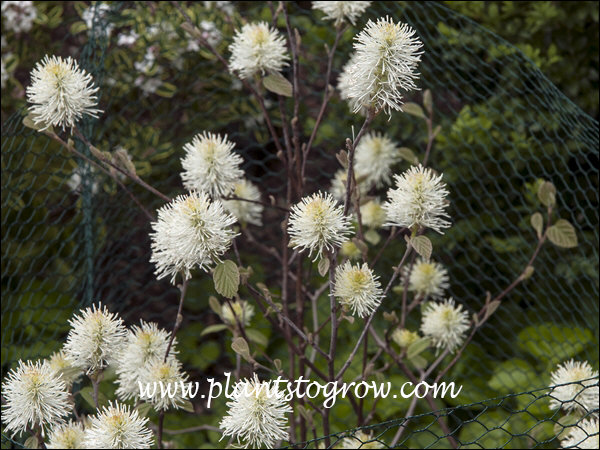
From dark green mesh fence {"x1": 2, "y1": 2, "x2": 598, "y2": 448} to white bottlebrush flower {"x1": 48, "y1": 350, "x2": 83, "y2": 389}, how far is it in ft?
1.63

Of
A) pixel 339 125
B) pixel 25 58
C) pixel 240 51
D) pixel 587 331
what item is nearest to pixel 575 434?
pixel 587 331

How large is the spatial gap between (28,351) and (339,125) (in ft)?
3.13

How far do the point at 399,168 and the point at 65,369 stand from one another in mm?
1175

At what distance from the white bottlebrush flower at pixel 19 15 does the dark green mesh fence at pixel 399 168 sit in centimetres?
4

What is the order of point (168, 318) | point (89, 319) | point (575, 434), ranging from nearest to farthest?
point (89, 319) → point (575, 434) → point (168, 318)

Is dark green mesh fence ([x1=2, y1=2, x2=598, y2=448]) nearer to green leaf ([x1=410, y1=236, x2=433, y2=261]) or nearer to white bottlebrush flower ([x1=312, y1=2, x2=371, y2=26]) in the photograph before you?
white bottlebrush flower ([x1=312, y1=2, x2=371, y2=26])

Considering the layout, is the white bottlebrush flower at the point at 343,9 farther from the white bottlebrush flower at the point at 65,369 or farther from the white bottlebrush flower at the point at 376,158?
the white bottlebrush flower at the point at 65,369

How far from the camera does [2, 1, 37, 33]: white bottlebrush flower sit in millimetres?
1992

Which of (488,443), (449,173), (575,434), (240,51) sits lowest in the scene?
(575,434)

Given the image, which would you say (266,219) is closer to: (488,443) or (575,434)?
(488,443)

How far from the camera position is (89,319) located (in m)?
1.06

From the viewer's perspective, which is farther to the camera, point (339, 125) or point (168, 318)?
point (168, 318)

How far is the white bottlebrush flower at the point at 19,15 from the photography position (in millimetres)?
1992

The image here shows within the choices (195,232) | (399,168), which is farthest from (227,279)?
(399,168)
